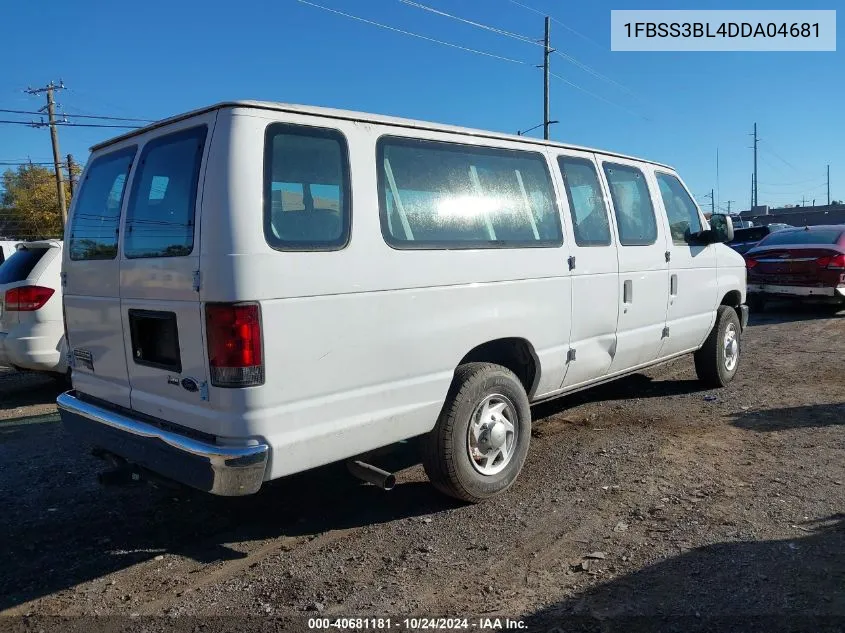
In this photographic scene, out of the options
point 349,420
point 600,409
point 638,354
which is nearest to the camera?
point 349,420

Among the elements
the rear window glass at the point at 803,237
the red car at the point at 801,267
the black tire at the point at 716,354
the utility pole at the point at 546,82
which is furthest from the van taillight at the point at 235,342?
the utility pole at the point at 546,82

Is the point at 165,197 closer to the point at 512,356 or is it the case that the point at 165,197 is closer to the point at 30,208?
the point at 512,356

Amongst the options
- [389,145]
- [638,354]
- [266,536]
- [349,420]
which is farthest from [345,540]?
[638,354]

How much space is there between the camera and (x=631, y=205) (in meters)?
5.42

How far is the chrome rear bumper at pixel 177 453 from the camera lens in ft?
9.72

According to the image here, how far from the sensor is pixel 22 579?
10.9ft

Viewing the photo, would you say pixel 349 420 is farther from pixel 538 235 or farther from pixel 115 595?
pixel 538 235

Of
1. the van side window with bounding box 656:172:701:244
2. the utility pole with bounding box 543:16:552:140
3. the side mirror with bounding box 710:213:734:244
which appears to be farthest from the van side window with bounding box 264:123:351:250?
the utility pole with bounding box 543:16:552:140

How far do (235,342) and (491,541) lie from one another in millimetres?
1780

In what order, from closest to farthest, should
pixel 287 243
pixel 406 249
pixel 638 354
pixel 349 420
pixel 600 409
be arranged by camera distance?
pixel 287 243
pixel 349 420
pixel 406 249
pixel 638 354
pixel 600 409

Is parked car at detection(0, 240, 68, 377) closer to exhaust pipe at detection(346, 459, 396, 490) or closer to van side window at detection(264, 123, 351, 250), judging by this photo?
exhaust pipe at detection(346, 459, 396, 490)

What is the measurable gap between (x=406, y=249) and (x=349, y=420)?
38.0 inches

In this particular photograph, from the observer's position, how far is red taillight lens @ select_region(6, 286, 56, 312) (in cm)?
629

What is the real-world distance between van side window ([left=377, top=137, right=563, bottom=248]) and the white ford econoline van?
1 cm
